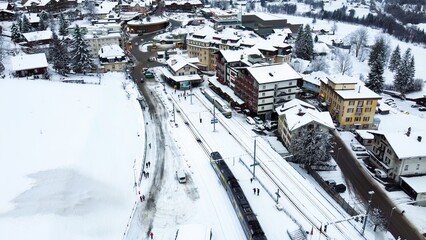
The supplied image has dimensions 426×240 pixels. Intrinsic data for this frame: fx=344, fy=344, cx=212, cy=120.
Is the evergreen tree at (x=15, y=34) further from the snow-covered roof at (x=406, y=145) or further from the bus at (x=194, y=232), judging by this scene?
the snow-covered roof at (x=406, y=145)

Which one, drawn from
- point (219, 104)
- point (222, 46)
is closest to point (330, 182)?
point (219, 104)

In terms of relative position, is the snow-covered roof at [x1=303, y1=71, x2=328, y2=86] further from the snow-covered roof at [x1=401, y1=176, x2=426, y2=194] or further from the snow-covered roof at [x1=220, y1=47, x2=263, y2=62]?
the snow-covered roof at [x1=401, y1=176, x2=426, y2=194]

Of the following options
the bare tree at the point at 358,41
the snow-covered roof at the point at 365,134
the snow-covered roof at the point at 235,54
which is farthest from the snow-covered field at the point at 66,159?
the bare tree at the point at 358,41

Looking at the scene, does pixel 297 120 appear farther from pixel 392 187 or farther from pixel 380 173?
pixel 392 187

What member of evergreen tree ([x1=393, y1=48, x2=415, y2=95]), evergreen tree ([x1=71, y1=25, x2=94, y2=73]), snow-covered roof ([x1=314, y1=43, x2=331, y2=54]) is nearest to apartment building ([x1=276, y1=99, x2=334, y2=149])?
evergreen tree ([x1=393, y1=48, x2=415, y2=95])

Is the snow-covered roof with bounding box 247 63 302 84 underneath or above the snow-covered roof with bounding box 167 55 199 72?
above
